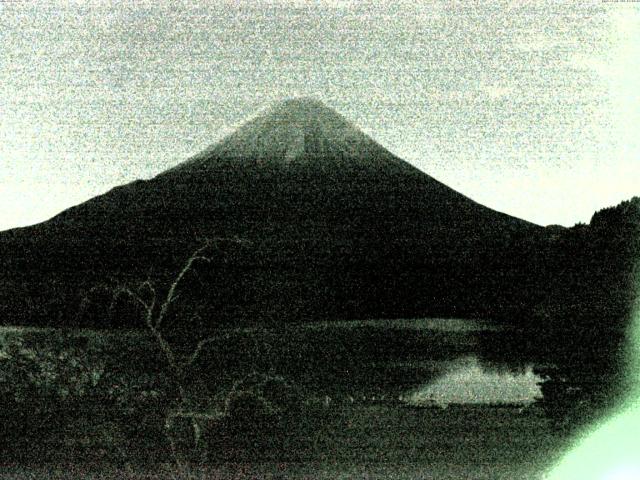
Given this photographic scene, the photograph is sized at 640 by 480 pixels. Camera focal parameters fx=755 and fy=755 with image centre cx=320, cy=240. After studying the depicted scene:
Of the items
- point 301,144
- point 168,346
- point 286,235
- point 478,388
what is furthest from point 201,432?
point 301,144

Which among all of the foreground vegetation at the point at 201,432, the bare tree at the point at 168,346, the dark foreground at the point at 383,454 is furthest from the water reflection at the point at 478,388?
the bare tree at the point at 168,346

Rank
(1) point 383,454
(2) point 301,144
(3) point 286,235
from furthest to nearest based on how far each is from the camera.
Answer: (2) point 301,144 → (3) point 286,235 → (1) point 383,454

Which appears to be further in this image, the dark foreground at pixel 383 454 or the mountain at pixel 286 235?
the mountain at pixel 286 235

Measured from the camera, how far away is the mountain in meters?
38.9

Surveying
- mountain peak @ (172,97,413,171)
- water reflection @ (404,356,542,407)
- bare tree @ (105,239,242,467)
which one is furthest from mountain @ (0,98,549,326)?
bare tree @ (105,239,242,467)

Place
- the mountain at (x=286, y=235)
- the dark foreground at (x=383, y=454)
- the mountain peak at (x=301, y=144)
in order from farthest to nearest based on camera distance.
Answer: the mountain peak at (x=301, y=144)
the mountain at (x=286, y=235)
the dark foreground at (x=383, y=454)

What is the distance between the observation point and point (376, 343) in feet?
101

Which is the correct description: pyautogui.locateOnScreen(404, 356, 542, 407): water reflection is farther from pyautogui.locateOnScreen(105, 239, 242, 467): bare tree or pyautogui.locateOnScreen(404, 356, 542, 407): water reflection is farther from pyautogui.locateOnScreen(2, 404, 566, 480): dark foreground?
pyautogui.locateOnScreen(105, 239, 242, 467): bare tree

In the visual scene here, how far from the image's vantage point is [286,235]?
5294cm

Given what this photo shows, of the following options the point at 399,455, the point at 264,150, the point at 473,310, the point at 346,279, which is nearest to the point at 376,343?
the point at 473,310

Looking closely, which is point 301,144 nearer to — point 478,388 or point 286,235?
point 286,235

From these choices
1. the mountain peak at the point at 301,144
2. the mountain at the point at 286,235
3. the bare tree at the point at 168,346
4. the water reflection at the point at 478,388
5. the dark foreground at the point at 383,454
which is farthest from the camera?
the mountain peak at the point at 301,144

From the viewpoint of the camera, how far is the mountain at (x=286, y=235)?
38.9m

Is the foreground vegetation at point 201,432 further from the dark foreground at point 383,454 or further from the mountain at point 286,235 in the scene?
the mountain at point 286,235
